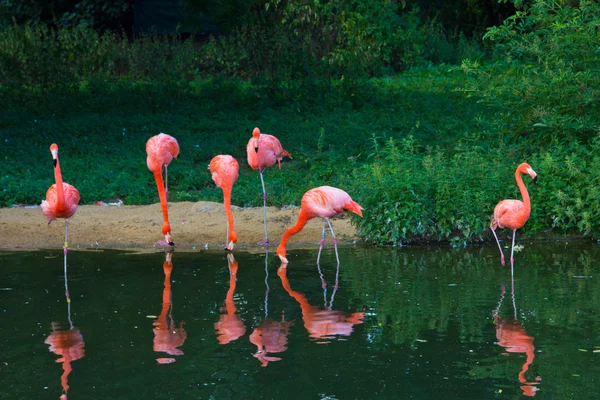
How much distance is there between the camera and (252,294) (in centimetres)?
682

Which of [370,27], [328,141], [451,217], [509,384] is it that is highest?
[370,27]

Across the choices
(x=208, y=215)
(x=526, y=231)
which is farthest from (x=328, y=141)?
(x=526, y=231)

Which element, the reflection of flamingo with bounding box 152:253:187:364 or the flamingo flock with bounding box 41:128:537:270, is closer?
the reflection of flamingo with bounding box 152:253:187:364

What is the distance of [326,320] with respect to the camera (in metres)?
6.06

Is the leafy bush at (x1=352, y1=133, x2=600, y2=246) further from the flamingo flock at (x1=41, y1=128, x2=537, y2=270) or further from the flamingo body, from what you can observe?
the flamingo body

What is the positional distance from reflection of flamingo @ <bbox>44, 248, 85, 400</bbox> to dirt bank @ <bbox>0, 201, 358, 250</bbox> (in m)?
2.92

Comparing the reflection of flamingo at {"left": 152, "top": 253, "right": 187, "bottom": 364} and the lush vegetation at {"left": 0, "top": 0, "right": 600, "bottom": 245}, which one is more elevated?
the lush vegetation at {"left": 0, "top": 0, "right": 600, "bottom": 245}

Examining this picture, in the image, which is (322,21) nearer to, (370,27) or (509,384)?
(370,27)

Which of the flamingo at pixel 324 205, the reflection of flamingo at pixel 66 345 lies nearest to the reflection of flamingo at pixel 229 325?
the reflection of flamingo at pixel 66 345

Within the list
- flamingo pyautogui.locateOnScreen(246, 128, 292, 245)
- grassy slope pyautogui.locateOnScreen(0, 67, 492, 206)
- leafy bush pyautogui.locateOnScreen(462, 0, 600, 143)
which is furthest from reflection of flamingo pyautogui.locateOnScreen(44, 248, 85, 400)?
leafy bush pyautogui.locateOnScreen(462, 0, 600, 143)

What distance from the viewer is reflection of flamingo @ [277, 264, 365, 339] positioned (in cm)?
576

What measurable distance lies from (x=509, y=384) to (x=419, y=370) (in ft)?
1.64

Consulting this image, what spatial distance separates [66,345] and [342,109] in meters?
9.24

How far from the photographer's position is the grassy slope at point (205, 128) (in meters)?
10.9
